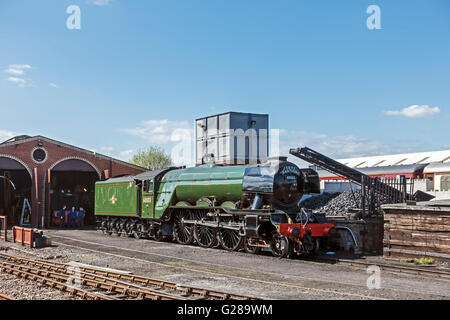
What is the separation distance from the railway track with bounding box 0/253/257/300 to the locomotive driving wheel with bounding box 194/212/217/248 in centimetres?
664

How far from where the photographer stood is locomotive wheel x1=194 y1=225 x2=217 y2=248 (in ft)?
60.7

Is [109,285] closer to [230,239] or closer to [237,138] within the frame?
[230,239]

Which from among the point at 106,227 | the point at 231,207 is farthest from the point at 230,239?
the point at 106,227

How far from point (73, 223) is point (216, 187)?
65.5 feet

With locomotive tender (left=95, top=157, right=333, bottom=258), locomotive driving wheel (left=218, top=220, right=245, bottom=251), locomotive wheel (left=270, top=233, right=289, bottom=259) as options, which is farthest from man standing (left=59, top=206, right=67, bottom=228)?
locomotive wheel (left=270, top=233, right=289, bottom=259)

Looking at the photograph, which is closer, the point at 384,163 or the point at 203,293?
the point at 203,293

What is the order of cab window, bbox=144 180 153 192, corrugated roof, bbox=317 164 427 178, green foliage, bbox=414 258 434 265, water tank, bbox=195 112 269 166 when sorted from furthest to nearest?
corrugated roof, bbox=317 164 427 178 → water tank, bbox=195 112 269 166 → cab window, bbox=144 180 153 192 → green foliage, bbox=414 258 434 265

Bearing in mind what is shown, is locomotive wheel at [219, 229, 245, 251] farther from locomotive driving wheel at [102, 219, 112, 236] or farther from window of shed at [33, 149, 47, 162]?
window of shed at [33, 149, 47, 162]

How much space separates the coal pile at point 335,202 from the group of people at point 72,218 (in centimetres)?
1642

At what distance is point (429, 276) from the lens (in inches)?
482

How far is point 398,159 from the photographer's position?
179 ft

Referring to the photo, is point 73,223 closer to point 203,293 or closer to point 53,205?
point 53,205

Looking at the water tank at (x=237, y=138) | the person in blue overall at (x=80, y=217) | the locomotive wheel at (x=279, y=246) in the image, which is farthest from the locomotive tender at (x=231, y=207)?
the person in blue overall at (x=80, y=217)
